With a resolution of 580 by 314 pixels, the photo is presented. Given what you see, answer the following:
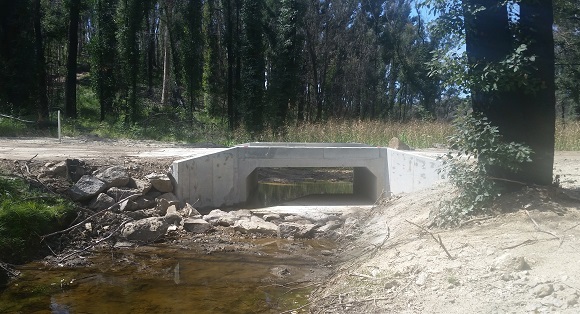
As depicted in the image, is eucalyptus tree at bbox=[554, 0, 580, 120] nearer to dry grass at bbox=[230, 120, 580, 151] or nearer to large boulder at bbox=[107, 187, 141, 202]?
dry grass at bbox=[230, 120, 580, 151]

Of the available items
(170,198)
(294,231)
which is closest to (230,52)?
(170,198)

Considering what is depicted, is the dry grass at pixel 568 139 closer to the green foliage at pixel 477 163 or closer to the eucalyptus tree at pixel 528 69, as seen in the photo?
the eucalyptus tree at pixel 528 69

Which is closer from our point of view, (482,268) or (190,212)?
(482,268)

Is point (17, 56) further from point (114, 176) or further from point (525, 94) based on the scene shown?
point (525, 94)

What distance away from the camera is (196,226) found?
40.5 ft

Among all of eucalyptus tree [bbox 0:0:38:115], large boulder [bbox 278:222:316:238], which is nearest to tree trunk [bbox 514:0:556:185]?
large boulder [bbox 278:222:316:238]

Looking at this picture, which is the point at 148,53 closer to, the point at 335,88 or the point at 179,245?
the point at 335,88

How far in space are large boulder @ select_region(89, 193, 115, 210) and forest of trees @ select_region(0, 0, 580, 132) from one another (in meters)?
12.4

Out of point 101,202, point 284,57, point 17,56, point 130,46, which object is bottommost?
point 101,202

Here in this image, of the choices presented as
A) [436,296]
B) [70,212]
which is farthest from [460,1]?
[70,212]

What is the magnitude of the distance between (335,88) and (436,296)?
38.4m

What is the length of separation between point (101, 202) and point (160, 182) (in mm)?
1683

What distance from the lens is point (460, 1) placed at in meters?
7.85

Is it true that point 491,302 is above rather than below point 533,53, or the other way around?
below
